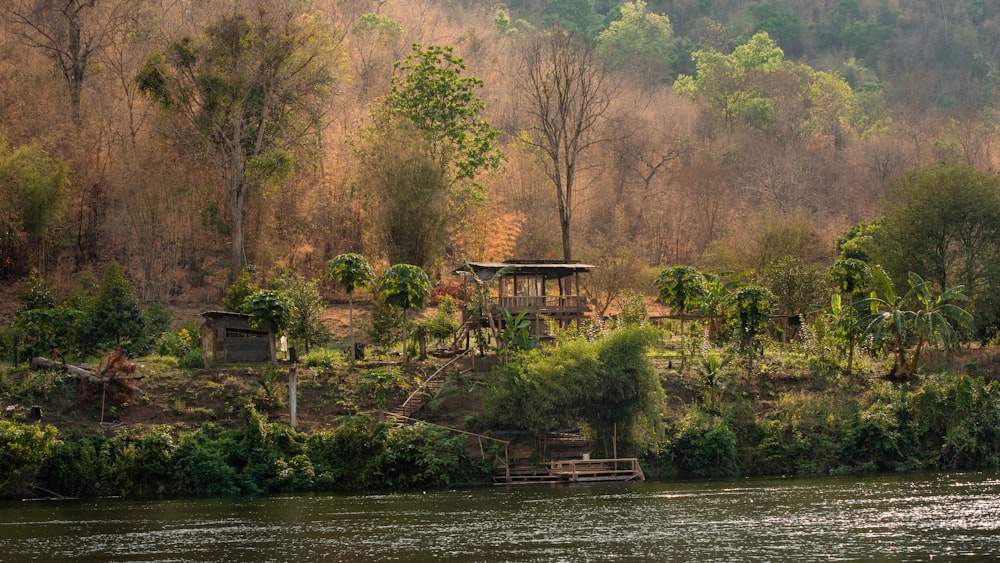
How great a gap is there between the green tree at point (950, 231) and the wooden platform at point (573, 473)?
1872 centimetres

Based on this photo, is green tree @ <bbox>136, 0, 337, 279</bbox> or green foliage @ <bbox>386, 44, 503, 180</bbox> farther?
green foliage @ <bbox>386, 44, 503, 180</bbox>

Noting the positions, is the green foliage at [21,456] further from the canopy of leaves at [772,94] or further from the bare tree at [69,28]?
the canopy of leaves at [772,94]

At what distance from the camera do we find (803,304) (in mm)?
48969

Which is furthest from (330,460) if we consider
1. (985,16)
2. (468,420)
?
(985,16)

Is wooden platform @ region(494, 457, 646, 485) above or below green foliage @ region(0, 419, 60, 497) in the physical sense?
below

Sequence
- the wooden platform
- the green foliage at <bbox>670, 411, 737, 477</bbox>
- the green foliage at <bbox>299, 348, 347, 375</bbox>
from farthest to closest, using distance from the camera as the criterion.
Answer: the green foliage at <bbox>299, 348, 347, 375</bbox> < the green foliage at <bbox>670, 411, 737, 477</bbox> < the wooden platform

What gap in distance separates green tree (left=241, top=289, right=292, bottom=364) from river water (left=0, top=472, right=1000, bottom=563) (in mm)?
8736

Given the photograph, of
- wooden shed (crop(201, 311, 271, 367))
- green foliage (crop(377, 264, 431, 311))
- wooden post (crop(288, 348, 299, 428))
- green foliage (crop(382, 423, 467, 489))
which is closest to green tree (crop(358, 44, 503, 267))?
green foliage (crop(377, 264, 431, 311))

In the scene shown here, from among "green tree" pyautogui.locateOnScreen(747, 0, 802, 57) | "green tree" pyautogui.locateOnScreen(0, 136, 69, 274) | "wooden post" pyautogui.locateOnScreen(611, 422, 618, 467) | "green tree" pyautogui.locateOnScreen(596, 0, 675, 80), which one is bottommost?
"wooden post" pyautogui.locateOnScreen(611, 422, 618, 467)

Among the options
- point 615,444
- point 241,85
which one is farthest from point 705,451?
point 241,85

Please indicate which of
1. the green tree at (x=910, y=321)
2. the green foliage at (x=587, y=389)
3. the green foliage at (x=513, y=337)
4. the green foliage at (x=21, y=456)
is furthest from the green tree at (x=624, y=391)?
the green foliage at (x=21, y=456)

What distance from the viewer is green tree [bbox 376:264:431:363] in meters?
42.6

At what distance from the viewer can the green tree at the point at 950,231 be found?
48.5m

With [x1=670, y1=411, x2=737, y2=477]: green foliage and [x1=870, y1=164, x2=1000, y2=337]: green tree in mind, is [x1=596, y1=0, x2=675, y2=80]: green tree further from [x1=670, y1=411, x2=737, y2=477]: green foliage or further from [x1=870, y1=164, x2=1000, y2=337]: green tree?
[x1=670, y1=411, x2=737, y2=477]: green foliage
